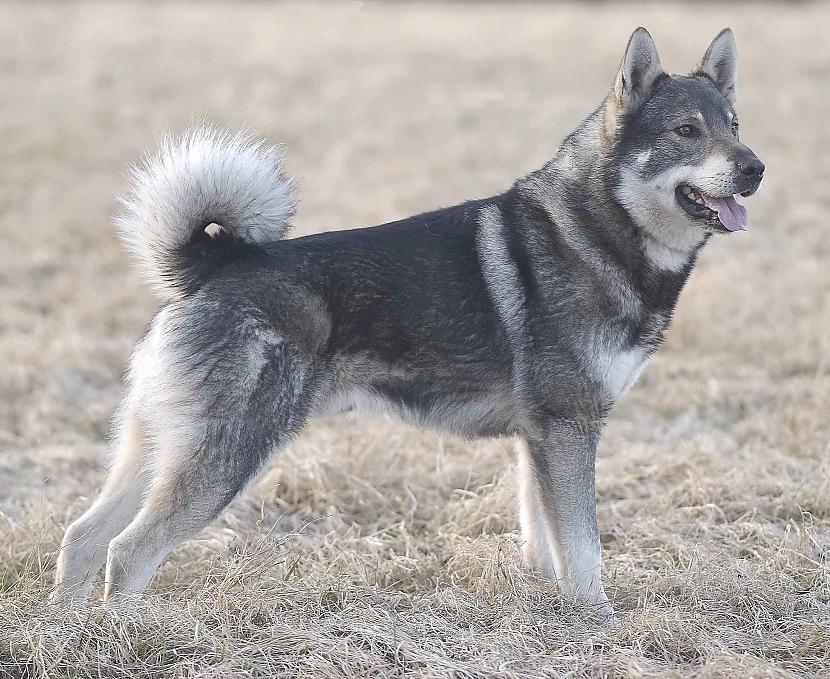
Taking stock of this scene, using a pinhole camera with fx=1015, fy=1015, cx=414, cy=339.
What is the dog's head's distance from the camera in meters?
4.20

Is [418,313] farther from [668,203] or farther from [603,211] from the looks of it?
[668,203]

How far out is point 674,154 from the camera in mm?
4281

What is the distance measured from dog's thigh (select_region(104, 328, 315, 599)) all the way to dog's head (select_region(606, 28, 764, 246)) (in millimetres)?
1636

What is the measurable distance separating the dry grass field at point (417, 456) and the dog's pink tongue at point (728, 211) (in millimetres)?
1446

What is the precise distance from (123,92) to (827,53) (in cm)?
1090

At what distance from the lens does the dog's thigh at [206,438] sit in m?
3.84

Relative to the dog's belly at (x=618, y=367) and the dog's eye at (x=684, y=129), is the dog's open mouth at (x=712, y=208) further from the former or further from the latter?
the dog's belly at (x=618, y=367)

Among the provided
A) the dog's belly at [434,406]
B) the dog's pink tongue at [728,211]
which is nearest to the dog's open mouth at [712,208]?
the dog's pink tongue at [728,211]

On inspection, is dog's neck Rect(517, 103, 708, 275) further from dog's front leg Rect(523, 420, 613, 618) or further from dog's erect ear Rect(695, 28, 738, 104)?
dog's front leg Rect(523, 420, 613, 618)

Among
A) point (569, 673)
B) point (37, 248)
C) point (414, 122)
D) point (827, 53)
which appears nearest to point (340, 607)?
point (569, 673)

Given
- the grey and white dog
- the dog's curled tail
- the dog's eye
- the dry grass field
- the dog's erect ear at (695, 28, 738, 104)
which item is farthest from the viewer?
the dog's erect ear at (695, 28, 738, 104)

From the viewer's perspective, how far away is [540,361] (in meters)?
4.19

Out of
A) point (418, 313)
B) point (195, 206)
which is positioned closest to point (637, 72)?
point (418, 313)

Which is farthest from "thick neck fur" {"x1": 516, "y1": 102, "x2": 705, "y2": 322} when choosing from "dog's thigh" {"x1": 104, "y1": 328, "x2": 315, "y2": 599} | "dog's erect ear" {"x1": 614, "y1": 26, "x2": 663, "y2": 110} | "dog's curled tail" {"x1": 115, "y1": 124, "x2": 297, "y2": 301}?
"dog's thigh" {"x1": 104, "y1": 328, "x2": 315, "y2": 599}
